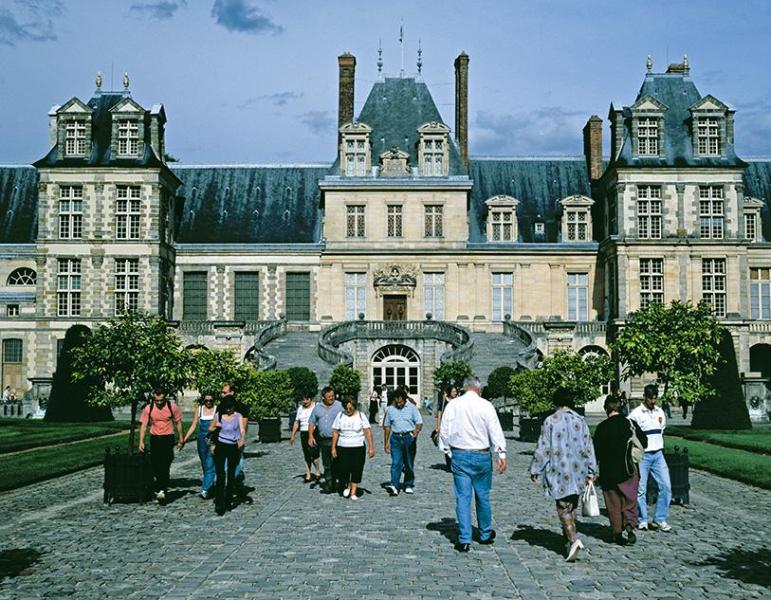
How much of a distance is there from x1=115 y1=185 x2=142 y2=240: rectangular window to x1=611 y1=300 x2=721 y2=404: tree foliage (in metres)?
27.0

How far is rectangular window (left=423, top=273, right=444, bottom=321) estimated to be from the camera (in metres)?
48.1

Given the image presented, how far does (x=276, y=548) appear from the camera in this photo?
421 inches

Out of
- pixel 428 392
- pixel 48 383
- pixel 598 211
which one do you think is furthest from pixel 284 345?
pixel 598 211

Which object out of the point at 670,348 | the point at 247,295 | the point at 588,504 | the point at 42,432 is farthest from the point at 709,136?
the point at 588,504

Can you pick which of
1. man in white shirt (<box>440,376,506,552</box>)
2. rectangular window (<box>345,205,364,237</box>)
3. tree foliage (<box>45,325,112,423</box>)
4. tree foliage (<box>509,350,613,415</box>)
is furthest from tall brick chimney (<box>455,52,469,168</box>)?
man in white shirt (<box>440,376,506,552</box>)

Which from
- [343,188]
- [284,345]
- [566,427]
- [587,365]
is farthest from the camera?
[343,188]

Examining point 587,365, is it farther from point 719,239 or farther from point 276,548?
point 719,239

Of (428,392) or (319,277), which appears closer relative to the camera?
(428,392)

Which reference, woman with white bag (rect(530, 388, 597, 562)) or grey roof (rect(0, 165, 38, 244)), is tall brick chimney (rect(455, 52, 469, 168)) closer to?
grey roof (rect(0, 165, 38, 244))

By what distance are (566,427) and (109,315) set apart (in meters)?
37.1

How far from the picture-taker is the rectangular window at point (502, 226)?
4878cm

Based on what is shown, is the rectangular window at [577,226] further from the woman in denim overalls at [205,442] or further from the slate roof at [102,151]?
the woman in denim overalls at [205,442]

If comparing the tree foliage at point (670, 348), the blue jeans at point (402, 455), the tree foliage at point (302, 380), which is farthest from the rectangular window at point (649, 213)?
the blue jeans at point (402, 455)

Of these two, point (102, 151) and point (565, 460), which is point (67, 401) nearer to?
point (102, 151)
